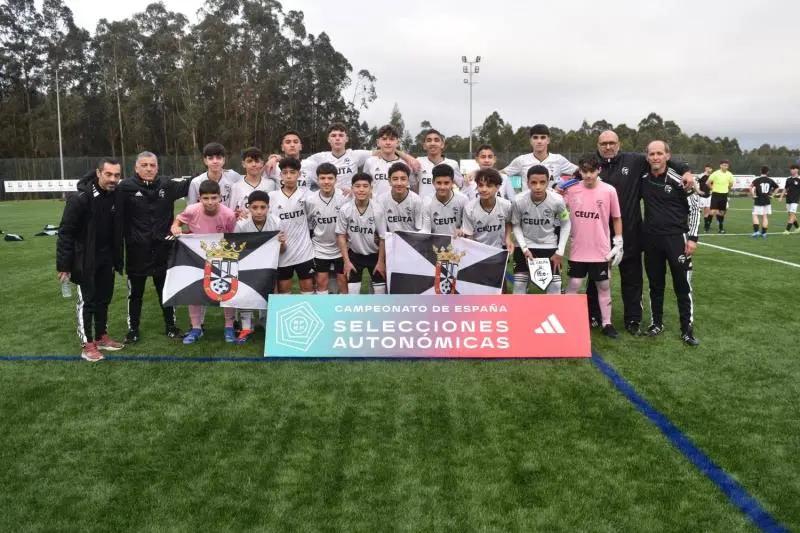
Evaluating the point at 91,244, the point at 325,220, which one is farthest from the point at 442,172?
the point at 91,244

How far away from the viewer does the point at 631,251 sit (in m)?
5.79

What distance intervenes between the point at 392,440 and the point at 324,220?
279cm

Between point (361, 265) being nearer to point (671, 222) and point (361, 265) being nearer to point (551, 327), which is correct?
point (551, 327)

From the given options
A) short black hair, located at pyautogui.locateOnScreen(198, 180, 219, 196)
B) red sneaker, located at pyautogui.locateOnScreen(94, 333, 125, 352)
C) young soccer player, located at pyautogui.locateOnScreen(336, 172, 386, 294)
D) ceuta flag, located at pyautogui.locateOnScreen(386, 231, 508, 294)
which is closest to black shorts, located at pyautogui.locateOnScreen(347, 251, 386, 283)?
young soccer player, located at pyautogui.locateOnScreen(336, 172, 386, 294)

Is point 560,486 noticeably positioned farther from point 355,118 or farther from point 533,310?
point 355,118

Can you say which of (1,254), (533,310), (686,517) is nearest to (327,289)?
(533,310)

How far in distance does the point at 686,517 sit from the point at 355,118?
5833 centimetres

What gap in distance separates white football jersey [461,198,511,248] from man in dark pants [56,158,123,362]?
10.5ft

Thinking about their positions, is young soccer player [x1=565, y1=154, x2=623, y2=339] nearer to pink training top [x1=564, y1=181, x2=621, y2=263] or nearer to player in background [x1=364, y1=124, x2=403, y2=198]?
pink training top [x1=564, y1=181, x2=621, y2=263]

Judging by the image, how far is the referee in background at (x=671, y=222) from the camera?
215 inches

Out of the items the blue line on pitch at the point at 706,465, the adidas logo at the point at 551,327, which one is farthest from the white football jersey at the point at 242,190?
the blue line on pitch at the point at 706,465

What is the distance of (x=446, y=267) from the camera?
5477mm

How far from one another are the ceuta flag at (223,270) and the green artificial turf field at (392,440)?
0.48 metres

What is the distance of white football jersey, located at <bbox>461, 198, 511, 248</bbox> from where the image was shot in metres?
5.64
